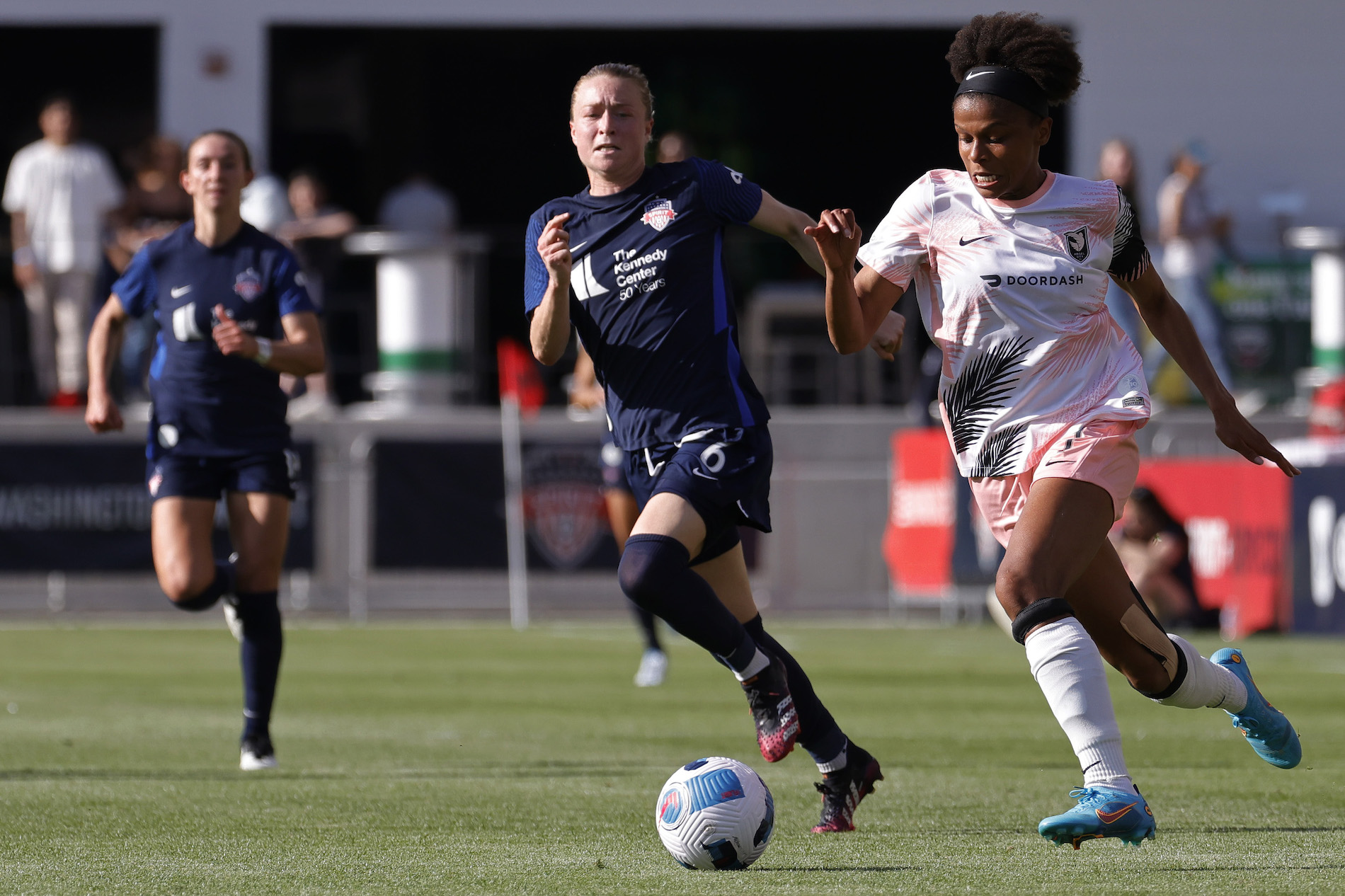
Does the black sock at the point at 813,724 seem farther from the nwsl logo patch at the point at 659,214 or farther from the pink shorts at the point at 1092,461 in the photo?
the nwsl logo patch at the point at 659,214

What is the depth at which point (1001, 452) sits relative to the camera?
5.71 metres

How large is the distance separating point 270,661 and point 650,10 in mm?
17208

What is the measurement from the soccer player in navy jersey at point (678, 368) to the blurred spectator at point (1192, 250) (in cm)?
1270

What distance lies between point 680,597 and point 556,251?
1.08 metres

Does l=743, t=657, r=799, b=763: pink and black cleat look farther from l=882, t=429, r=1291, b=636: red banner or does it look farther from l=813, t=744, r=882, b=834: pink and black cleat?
l=882, t=429, r=1291, b=636: red banner

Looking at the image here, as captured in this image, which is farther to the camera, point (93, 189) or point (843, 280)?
point (93, 189)

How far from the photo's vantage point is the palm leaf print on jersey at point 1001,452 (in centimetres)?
566

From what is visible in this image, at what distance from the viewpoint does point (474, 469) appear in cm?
1816

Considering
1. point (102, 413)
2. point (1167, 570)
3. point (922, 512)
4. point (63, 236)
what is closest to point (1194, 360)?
point (102, 413)

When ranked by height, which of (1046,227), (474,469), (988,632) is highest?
(1046,227)

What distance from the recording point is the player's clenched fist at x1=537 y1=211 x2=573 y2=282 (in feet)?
19.9

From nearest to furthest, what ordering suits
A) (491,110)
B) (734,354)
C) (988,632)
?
(734,354)
(988,632)
(491,110)

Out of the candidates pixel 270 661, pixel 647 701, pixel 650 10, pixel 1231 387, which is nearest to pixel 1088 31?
pixel 650 10

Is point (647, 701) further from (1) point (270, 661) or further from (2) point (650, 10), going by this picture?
(2) point (650, 10)
